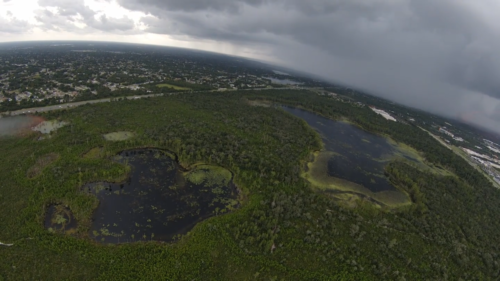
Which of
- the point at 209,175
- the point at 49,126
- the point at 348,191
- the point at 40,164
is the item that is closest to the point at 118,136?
the point at 40,164

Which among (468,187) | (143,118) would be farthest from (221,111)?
(468,187)

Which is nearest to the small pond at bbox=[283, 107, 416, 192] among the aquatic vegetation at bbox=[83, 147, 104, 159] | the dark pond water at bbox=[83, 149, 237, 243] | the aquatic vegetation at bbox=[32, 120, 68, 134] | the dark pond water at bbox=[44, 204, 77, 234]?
the dark pond water at bbox=[83, 149, 237, 243]

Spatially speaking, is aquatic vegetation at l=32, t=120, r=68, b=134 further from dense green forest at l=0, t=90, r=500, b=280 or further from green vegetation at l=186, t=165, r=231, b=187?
green vegetation at l=186, t=165, r=231, b=187

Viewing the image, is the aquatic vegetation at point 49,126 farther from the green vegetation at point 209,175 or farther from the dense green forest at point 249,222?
the green vegetation at point 209,175

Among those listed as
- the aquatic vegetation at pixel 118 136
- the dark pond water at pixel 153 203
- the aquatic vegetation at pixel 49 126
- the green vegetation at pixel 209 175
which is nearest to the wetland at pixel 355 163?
the green vegetation at pixel 209 175

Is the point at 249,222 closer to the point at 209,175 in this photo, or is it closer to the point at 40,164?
the point at 209,175

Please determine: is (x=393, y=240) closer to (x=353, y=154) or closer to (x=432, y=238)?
(x=432, y=238)
